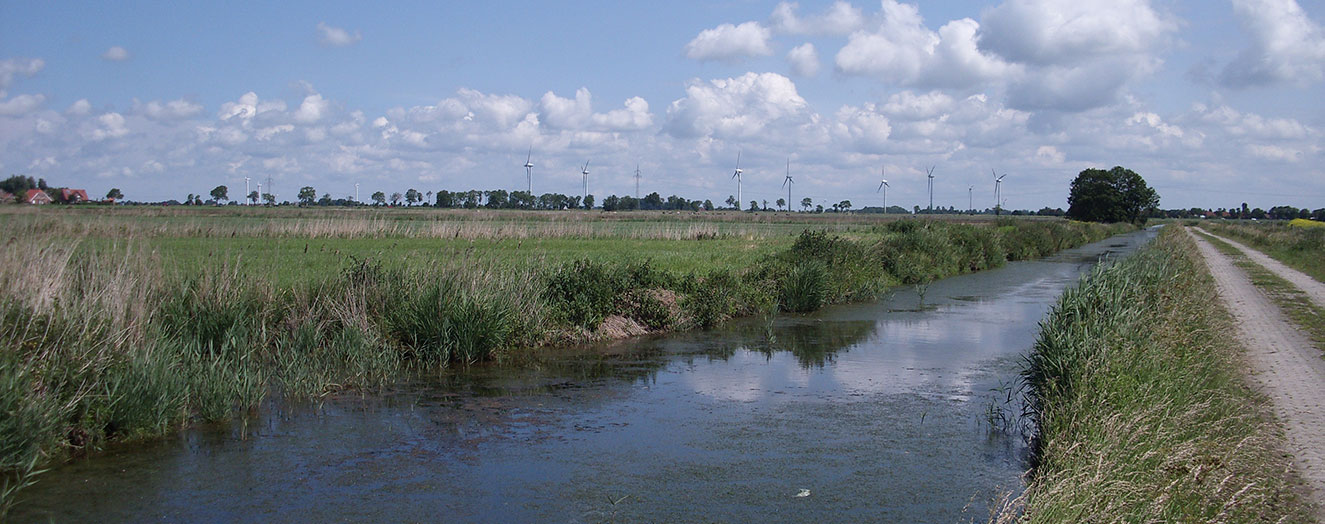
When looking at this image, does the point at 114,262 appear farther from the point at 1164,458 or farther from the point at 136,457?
the point at 1164,458

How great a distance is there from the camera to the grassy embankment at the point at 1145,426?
5.39m

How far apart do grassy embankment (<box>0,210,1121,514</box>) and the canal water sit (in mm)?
417

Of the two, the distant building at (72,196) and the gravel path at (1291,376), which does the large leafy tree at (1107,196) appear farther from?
the distant building at (72,196)

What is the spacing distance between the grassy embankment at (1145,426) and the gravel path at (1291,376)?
174 mm

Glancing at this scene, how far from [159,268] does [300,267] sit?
6233mm

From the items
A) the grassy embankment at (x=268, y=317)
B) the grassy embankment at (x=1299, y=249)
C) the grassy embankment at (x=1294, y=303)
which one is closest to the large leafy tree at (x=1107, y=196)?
the grassy embankment at (x=1299, y=249)

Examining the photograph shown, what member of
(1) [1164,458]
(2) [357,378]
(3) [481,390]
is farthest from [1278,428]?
(2) [357,378]

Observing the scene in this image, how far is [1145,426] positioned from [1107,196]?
93.2 metres

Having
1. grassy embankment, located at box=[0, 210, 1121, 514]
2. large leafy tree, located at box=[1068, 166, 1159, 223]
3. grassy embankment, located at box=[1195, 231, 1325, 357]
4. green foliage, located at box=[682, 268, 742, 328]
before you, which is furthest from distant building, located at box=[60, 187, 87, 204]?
large leafy tree, located at box=[1068, 166, 1159, 223]

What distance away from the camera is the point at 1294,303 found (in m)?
17.9

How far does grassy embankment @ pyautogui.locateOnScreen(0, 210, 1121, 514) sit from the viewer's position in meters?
7.97

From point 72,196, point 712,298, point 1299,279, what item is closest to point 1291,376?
point 712,298

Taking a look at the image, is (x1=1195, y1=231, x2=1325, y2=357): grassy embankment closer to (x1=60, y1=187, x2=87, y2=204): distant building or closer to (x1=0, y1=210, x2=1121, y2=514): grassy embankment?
(x1=0, y1=210, x2=1121, y2=514): grassy embankment

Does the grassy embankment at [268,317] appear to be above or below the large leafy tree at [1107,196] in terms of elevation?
below
